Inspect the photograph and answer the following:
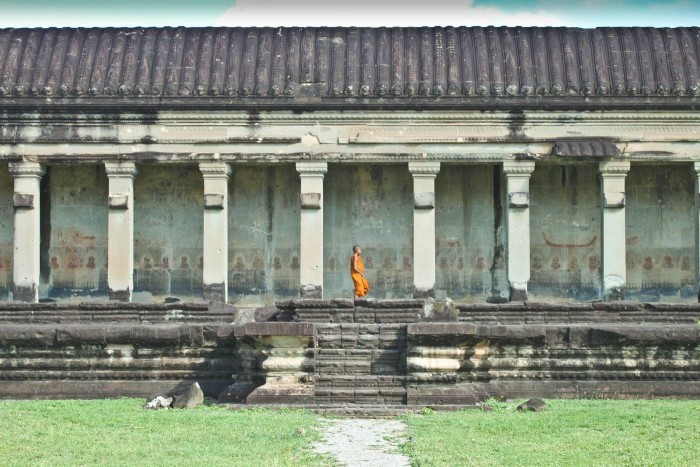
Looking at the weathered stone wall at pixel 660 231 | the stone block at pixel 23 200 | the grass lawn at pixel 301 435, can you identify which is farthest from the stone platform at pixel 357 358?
the weathered stone wall at pixel 660 231

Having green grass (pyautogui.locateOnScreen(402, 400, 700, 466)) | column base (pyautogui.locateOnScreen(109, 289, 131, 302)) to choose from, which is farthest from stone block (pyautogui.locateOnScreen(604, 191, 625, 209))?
green grass (pyautogui.locateOnScreen(402, 400, 700, 466))

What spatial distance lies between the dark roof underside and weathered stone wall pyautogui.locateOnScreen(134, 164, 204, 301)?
8.39 ft

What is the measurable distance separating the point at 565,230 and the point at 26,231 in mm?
11675

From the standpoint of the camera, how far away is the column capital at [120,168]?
2873 centimetres

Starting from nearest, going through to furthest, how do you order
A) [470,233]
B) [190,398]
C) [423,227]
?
[190,398]
[423,227]
[470,233]

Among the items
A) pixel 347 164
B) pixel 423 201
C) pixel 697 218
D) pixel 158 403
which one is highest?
pixel 347 164

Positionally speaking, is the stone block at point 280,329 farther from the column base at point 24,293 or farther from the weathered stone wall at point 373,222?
the weathered stone wall at point 373,222

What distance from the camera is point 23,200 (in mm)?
28750

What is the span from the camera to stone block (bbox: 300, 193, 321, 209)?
93.6 feet

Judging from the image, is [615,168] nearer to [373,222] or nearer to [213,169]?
[373,222]

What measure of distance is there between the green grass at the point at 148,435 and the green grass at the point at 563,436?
1.24 meters

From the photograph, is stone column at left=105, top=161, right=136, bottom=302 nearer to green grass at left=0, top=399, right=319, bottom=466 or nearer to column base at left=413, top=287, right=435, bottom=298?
column base at left=413, top=287, right=435, bottom=298

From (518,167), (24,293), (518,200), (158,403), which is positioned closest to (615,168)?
(518,167)

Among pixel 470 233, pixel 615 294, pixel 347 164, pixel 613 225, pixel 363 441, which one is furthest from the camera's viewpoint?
pixel 470 233
